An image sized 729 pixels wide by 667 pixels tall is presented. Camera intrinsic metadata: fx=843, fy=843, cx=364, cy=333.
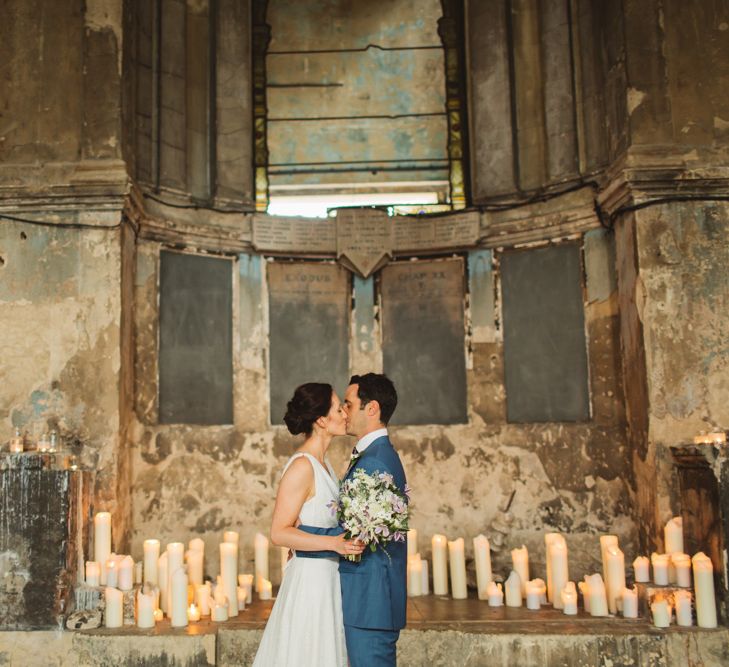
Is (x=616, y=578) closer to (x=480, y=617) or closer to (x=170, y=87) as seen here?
(x=480, y=617)

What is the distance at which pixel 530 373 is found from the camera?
22.4ft

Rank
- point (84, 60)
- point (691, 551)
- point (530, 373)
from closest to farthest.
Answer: point (691, 551)
point (84, 60)
point (530, 373)

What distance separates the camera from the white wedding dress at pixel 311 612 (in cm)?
339

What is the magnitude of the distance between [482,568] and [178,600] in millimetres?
2069

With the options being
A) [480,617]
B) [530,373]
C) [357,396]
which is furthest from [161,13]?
[480,617]

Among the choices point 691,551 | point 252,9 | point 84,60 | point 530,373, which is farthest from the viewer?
point 252,9

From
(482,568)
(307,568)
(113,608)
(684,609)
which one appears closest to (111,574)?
(113,608)

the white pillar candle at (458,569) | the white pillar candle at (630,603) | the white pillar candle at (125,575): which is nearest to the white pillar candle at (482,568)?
the white pillar candle at (458,569)

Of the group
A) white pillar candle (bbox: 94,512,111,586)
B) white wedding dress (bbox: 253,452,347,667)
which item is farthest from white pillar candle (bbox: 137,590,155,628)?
white wedding dress (bbox: 253,452,347,667)

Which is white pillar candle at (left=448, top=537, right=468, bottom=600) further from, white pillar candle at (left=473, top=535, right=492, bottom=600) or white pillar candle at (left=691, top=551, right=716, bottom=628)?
white pillar candle at (left=691, top=551, right=716, bottom=628)

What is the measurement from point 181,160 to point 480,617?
4384mm

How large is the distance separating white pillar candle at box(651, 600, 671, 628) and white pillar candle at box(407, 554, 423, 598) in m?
1.65

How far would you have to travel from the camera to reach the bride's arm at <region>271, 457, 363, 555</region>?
3363 millimetres

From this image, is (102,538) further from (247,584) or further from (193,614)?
(247,584)
